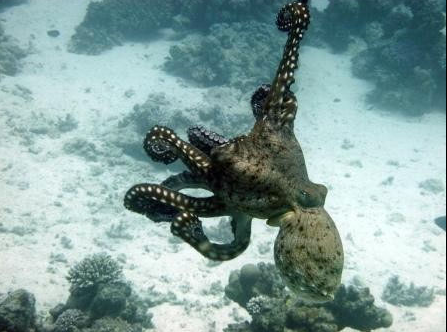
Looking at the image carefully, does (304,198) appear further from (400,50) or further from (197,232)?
(400,50)

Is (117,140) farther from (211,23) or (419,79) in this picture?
(419,79)

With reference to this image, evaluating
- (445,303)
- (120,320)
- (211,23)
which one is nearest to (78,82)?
(211,23)

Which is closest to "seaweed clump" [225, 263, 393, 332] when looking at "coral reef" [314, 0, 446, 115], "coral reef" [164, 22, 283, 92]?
"coral reef" [164, 22, 283, 92]

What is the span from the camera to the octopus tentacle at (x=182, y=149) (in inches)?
128

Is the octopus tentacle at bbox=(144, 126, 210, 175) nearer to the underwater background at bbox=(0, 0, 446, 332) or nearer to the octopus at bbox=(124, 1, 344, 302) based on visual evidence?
the octopus at bbox=(124, 1, 344, 302)

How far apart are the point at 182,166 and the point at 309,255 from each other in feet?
43.8

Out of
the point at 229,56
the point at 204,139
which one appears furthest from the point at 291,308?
the point at 229,56

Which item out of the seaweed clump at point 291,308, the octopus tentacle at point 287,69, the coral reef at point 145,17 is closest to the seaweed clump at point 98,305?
the seaweed clump at point 291,308

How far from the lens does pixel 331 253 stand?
3.09 metres

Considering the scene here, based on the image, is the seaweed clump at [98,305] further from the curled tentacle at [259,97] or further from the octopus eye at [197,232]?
the curled tentacle at [259,97]

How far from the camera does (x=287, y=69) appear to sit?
10.5ft

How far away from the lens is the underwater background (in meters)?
9.27

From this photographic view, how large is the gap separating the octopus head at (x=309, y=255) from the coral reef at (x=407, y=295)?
10044mm

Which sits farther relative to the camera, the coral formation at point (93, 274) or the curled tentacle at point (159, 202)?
the coral formation at point (93, 274)
